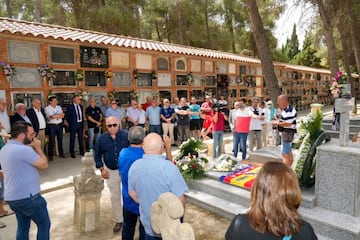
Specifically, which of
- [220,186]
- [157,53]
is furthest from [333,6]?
[220,186]

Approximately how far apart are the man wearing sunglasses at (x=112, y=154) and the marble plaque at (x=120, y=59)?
5360 mm

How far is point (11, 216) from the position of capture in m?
4.05

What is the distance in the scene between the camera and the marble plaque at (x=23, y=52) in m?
6.56

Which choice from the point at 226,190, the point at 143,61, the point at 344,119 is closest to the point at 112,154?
the point at 226,190

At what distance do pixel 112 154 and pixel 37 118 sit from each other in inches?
149

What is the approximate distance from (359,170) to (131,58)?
24.4ft

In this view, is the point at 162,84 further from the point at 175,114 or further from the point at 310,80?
the point at 310,80

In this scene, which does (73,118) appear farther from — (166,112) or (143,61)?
(143,61)

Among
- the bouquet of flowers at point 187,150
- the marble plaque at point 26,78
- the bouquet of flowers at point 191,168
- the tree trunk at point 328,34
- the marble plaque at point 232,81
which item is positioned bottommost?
Result: the bouquet of flowers at point 191,168

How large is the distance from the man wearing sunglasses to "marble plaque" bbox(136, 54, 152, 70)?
587 cm

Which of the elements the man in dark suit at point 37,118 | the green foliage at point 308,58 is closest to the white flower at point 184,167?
the man in dark suit at point 37,118

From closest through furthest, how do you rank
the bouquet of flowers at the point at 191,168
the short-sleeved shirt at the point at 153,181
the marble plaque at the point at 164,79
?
the short-sleeved shirt at the point at 153,181
the bouquet of flowers at the point at 191,168
the marble plaque at the point at 164,79

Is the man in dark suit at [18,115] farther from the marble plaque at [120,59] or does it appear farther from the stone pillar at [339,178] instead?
the stone pillar at [339,178]

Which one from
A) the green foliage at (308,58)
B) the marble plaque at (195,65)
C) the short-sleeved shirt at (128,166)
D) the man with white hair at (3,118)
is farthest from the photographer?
the green foliage at (308,58)
